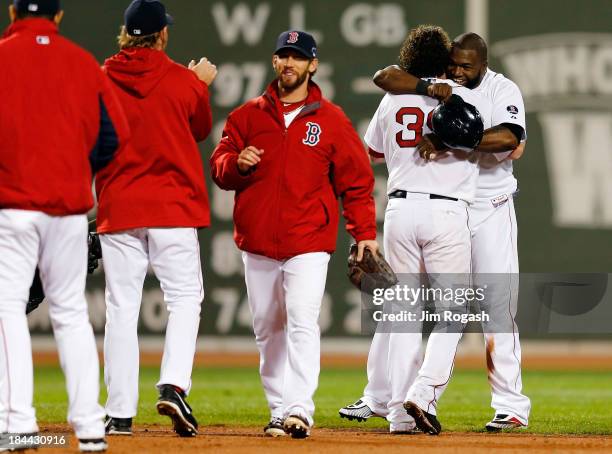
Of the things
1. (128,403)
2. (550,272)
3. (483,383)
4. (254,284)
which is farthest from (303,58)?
(550,272)

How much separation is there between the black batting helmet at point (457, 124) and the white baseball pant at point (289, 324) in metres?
0.92

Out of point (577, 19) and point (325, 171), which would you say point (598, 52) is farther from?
point (325, 171)

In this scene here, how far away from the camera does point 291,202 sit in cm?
614

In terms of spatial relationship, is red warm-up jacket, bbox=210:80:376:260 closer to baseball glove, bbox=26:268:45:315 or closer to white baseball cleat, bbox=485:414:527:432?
baseball glove, bbox=26:268:45:315

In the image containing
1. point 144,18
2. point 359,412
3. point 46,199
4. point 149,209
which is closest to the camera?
point 46,199

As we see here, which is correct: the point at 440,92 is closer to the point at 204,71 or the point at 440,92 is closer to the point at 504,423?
the point at 204,71

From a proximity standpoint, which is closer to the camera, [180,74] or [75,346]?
[75,346]

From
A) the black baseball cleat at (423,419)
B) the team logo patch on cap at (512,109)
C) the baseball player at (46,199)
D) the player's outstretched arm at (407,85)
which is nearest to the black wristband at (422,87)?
the player's outstretched arm at (407,85)

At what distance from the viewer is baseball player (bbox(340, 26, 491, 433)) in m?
6.37

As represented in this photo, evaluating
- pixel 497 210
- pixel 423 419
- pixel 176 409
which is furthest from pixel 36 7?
pixel 497 210

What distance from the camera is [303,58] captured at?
6.18 m

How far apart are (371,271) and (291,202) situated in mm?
565

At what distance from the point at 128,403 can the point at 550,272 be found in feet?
24.6

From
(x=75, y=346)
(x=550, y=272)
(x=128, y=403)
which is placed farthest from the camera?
(x=550, y=272)
